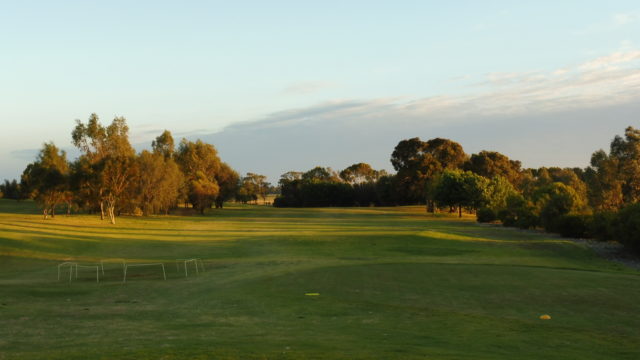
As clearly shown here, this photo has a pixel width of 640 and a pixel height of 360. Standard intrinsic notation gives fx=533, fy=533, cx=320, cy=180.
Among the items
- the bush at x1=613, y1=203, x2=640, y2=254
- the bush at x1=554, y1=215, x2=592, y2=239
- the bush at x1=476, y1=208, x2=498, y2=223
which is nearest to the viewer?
the bush at x1=613, y1=203, x2=640, y2=254

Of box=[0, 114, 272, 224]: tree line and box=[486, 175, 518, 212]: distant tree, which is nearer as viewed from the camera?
box=[0, 114, 272, 224]: tree line

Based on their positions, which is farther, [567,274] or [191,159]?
[191,159]

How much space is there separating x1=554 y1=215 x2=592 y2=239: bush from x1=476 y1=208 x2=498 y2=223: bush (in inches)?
1177

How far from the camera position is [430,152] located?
432 feet

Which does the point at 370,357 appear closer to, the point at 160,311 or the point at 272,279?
the point at 160,311

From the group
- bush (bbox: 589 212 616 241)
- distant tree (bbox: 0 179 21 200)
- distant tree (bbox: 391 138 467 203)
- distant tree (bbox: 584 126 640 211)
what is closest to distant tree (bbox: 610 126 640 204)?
distant tree (bbox: 584 126 640 211)

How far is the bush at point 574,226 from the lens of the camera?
62438 millimetres

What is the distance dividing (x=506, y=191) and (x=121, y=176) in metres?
72.5

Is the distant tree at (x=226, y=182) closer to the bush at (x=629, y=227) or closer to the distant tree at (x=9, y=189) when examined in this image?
the distant tree at (x=9, y=189)

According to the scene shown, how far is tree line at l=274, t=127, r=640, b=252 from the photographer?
6328 cm

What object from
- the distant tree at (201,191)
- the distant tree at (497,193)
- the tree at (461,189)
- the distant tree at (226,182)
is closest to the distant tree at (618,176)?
the distant tree at (497,193)

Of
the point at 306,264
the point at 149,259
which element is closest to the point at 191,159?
the point at 149,259

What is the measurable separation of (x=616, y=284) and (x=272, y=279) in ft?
51.9

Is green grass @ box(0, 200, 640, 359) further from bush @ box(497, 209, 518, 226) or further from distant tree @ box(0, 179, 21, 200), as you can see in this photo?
distant tree @ box(0, 179, 21, 200)
